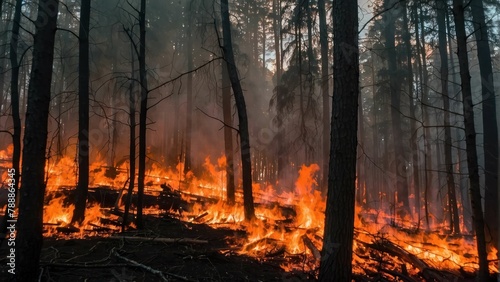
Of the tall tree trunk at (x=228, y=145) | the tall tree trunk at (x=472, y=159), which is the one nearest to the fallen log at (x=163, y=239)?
the tall tree trunk at (x=228, y=145)

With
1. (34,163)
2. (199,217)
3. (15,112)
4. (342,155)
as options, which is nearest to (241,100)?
(199,217)

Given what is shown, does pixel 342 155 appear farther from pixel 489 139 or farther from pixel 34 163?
pixel 489 139

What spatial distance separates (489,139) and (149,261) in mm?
9770

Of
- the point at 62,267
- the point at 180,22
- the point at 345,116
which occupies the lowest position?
the point at 62,267

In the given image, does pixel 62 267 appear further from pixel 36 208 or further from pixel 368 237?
pixel 368 237

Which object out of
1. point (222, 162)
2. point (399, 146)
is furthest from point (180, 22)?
point (399, 146)

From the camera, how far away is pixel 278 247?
698cm

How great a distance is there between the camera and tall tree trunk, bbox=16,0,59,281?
392 centimetres

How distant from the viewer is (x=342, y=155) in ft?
15.3

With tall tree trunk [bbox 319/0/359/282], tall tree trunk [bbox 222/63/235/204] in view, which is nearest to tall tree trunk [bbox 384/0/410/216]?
tall tree trunk [bbox 222/63/235/204]

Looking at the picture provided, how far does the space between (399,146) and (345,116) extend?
1511 cm

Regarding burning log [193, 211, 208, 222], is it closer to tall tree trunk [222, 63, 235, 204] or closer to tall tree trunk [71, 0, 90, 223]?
tall tree trunk [222, 63, 235, 204]

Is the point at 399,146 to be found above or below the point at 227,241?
above

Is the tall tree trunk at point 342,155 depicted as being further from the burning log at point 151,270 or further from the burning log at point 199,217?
the burning log at point 199,217
